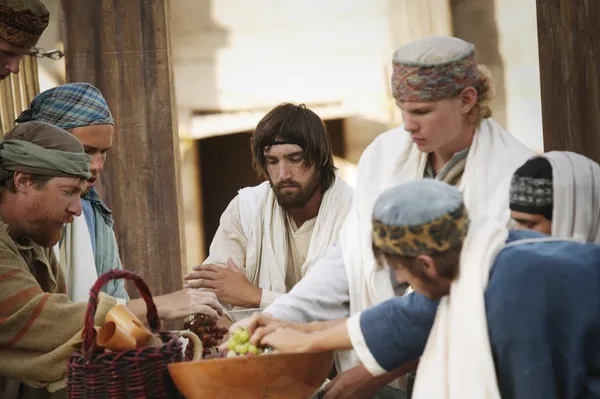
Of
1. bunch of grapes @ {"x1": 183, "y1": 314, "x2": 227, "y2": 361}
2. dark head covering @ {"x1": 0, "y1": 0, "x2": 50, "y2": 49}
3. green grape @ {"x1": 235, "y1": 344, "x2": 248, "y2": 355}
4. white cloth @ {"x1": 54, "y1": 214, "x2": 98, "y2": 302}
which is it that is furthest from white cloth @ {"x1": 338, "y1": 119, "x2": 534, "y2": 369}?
dark head covering @ {"x1": 0, "y1": 0, "x2": 50, "y2": 49}

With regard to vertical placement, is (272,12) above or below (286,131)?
above

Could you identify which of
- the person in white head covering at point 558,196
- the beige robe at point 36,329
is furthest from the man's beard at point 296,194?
the person in white head covering at point 558,196

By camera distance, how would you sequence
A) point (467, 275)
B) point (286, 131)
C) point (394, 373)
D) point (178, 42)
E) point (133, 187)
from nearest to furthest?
point (467, 275)
point (394, 373)
point (286, 131)
point (133, 187)
point (178, 42)

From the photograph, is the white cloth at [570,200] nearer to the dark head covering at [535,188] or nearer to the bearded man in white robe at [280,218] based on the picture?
the dark head covering at [535,188]

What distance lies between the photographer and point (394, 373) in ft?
13.2

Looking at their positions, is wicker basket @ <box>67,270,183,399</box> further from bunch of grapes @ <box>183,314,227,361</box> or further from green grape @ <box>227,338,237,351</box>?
bunch of grapes @ <box>183,314,227,361</box>

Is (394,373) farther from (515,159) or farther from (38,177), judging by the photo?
(38,177)

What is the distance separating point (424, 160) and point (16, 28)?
5.83ft

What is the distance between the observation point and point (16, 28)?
4.81 meters

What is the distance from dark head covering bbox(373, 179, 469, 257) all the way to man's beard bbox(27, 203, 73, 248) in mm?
1614

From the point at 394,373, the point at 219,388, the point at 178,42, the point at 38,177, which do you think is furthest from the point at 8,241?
the point at 178,42

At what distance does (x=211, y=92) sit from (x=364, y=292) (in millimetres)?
3656

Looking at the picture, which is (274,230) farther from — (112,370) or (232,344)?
(112,370)

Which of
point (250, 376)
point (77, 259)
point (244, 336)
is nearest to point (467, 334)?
point (250, 376)
